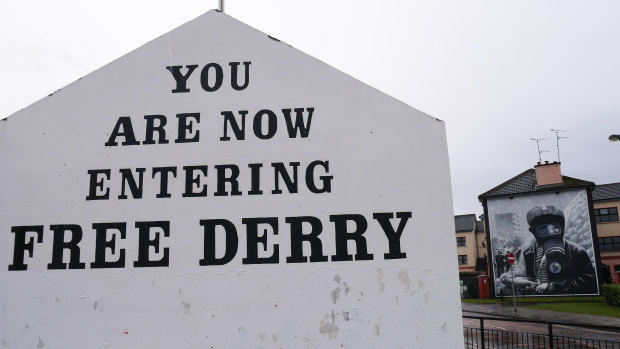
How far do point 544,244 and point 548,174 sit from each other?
5268 millimetres

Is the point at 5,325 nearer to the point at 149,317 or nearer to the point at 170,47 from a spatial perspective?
the point at 149,317

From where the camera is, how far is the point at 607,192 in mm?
41125

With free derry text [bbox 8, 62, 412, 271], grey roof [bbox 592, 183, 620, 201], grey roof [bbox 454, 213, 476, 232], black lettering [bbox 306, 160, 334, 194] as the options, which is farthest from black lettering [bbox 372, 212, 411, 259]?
grey roof [bbox 454, 213, 476, 232]

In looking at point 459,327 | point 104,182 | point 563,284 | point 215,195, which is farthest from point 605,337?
point 563,284

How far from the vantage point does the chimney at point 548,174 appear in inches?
1350

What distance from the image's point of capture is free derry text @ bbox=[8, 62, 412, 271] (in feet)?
14.9

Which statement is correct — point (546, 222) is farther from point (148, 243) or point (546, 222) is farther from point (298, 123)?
point (148, 243)

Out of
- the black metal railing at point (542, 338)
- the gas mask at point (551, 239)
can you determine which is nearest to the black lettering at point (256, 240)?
the black metal railing at point (542, 338)

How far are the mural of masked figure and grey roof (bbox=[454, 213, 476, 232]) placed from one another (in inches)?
737

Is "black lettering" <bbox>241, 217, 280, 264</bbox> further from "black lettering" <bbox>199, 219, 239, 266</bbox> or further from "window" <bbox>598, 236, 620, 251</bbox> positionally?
"window" <bbox>598, 236, 620, 251</bbox>

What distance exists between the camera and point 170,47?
16.6ft

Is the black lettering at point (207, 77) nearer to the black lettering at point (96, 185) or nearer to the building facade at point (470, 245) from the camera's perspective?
the black lettering at point (96, 185)

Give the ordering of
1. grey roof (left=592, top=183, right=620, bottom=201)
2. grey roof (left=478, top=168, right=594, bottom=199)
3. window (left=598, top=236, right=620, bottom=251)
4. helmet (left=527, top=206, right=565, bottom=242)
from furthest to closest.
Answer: grey roof (left=592, top=183, right=620, bottom=201)
window (left=598, top=236, right=620, bottom=251)
grey roof (left=478, top=168, right=594, bottom=199)
helmet (left=527, top=206, right=565, bottom=242)

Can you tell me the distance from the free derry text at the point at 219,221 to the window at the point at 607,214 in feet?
141
